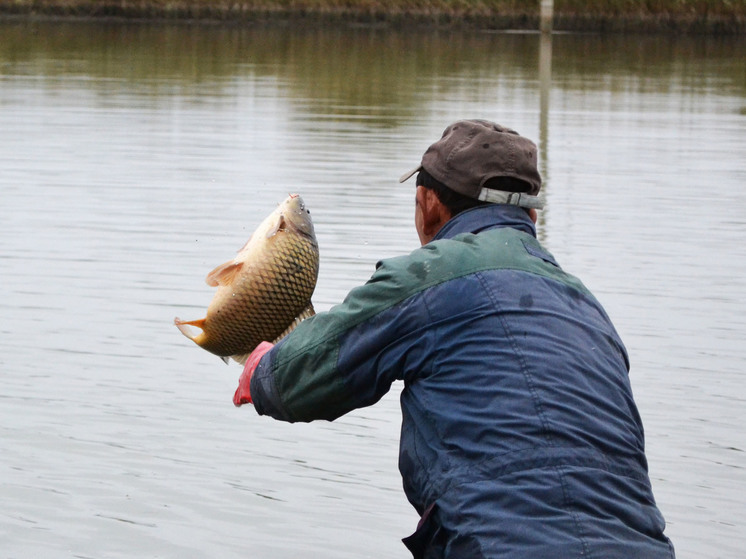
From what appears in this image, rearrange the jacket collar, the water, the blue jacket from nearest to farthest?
the blue jacket
the jacket collar
the water

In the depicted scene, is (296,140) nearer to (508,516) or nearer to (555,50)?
(508,516)

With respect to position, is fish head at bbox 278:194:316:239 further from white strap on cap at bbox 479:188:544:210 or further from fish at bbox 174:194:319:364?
white strap on cap at bbox 479:188:544:210

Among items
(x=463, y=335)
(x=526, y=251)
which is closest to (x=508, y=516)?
(x=463, y=335)

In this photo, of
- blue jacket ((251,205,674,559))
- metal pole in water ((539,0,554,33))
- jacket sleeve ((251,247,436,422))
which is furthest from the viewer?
metal pole in water ((539,0,554,33))

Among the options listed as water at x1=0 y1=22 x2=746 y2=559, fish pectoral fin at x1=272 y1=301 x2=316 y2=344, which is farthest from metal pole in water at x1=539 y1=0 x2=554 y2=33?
fish pectoral fin at x1=272 y1=301 x2=316 y2=344

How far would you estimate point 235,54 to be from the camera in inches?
1325

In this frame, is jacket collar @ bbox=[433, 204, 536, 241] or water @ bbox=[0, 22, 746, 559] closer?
jacket collar @ bbox=[433, 204, 536, 241]

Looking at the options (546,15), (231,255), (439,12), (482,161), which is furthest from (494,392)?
(439,12)

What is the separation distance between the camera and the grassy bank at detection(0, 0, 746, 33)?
44125 mm

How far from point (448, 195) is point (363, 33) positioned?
4310 cm

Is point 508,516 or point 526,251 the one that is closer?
point 508,516

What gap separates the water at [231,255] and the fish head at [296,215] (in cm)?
184

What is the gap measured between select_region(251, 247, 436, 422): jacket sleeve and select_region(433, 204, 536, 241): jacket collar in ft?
0.71

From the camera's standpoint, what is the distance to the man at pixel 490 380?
2834 mm
